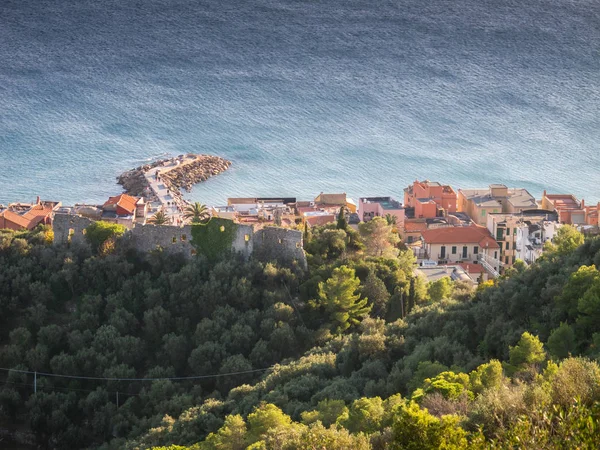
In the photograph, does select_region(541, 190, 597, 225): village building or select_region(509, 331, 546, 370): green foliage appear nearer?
select_region(509, 331, 546, 370): green foliage

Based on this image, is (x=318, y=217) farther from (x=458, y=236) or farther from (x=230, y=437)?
(x=230, y=437)

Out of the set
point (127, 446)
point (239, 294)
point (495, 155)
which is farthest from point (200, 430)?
point (495, 155)

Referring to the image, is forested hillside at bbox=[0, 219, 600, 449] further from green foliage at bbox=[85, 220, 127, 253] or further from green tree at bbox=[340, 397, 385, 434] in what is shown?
green foliage at bbox=[85, 220, 127, 253]

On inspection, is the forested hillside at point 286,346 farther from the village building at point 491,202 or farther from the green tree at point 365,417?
the village building at point 491,202

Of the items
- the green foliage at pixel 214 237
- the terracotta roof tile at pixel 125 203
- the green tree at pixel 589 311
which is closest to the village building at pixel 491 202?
the terracotta roof tile at pixel 125 203

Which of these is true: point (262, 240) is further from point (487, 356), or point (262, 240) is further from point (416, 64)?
point (416, 64)

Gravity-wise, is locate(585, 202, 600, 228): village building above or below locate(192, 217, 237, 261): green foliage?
above

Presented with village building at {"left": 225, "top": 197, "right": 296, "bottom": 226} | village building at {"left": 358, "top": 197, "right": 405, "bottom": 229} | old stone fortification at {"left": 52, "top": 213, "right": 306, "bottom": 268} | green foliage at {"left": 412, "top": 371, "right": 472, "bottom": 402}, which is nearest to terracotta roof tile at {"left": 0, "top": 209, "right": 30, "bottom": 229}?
village building at {"left": 225, "top": 197, "right": 296, "bottom": 226}
